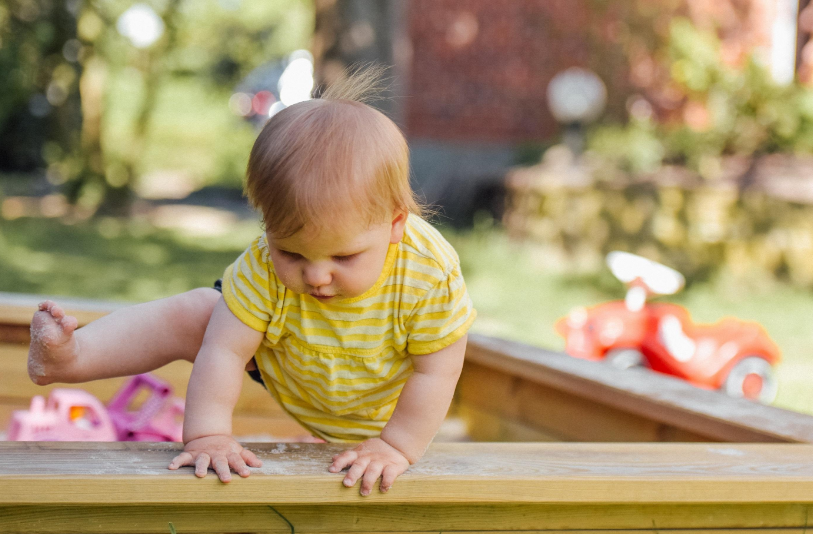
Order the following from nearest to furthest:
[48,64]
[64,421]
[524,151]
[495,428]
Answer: [64,421] → [495,428] → [524,151] → [48,64]

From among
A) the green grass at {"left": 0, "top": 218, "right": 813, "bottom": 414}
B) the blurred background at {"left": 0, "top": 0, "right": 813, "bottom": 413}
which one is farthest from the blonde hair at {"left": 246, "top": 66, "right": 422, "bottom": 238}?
the green grass at {"left": 0, "top": 218, "right": 813, "bottom": 414}

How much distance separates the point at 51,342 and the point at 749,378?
9.13 ft

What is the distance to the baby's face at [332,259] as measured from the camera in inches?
50.8

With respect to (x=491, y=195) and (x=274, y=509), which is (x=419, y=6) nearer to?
(x=491, y=195)

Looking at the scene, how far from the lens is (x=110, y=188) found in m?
9.32

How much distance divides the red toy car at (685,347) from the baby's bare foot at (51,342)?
2309 mm

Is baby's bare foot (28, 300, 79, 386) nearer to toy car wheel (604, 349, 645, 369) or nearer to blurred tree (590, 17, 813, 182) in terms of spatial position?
toy car wheel (604, 349, 645, 369)

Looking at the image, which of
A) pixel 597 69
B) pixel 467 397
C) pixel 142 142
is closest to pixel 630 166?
pixel 597 69

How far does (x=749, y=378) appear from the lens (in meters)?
3.45

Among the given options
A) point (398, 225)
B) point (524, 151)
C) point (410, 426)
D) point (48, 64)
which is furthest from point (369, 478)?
point (48, 64)

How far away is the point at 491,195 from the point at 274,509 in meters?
6.73

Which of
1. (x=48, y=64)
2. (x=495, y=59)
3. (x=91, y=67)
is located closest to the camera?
(x=91, y=67)

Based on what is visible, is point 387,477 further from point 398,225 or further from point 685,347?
point 685,347

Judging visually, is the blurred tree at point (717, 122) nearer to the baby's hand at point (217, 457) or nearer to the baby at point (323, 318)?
the baby at point (323, 318)
